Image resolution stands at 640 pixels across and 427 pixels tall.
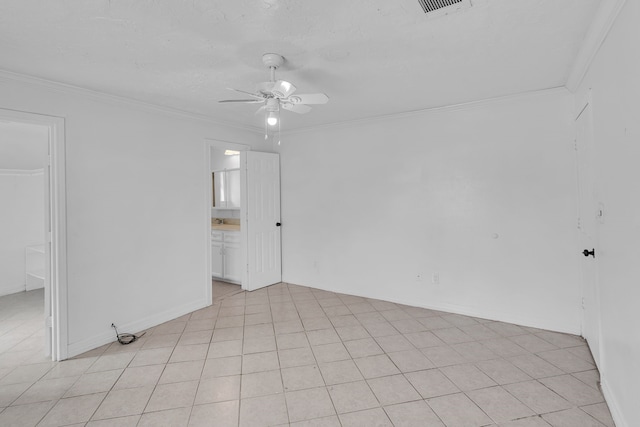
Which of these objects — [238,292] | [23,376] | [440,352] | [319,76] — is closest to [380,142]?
[319,76]

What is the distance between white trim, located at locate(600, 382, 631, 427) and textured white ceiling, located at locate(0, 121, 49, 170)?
484 cm

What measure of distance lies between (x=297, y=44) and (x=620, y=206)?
2.13 m

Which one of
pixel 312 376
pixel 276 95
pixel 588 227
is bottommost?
pixel 312 376

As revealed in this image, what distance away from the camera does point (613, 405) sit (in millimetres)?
1854

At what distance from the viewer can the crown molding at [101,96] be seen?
2420mm

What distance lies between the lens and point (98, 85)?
2.70m

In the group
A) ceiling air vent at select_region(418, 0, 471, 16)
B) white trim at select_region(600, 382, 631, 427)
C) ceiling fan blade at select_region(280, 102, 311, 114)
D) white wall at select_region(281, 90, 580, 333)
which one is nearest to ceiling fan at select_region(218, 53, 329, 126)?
ceiling fan blade at select_region(280, 102, 311, 114)

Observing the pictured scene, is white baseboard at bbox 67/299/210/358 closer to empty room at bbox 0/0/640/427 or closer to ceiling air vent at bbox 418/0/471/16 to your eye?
empty room at bbox 0/0/640/427

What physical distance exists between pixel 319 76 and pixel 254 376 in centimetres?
247

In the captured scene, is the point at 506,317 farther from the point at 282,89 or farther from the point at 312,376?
the point at 282,89

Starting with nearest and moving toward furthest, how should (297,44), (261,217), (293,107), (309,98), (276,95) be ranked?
(297,44)
(276,95)
(309,98)
(293,107)
(261,217)

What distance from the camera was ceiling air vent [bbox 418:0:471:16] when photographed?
1601 mm

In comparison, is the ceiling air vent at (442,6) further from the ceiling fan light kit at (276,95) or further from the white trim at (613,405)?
the white trim at (613,405)

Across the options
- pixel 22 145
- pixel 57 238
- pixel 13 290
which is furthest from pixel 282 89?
pixel 13 290
